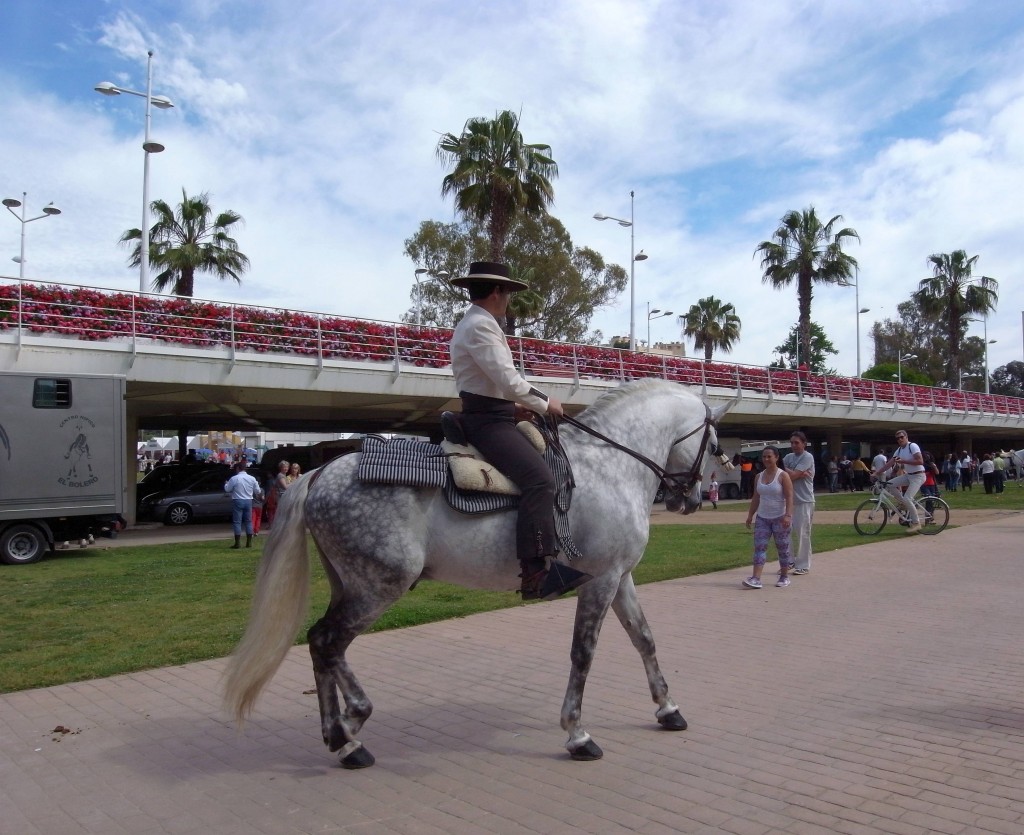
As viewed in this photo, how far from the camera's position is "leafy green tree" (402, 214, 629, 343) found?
4334 centimetres

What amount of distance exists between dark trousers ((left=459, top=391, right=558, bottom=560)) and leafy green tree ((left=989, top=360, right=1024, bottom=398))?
Result: 118m

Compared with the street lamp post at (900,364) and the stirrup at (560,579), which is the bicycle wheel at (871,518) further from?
the street lamp post at (900,364)

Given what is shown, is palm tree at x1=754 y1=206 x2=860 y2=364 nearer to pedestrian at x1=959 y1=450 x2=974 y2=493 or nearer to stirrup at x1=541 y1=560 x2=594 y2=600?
pedestrian at x1=959 y1=450 x2=974 y2=493

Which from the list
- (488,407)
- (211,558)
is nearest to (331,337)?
(211,558)

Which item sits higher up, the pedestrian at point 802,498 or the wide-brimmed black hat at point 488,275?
the wide-brimmed black hat at point 488,275

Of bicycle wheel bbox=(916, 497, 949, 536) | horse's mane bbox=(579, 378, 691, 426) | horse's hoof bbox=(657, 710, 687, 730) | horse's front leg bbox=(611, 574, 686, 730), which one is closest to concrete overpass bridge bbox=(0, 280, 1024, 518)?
horse's mane bbox=(579, 378, 691, 426)

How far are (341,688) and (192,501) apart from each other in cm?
1977

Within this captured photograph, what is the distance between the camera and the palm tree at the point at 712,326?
61625mm

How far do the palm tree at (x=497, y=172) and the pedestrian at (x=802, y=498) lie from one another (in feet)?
62.8

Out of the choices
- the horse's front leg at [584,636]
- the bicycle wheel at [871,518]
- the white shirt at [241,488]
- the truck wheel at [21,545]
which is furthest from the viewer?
the bicycle wheel at [871,518]

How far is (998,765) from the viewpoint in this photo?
4.34 meters

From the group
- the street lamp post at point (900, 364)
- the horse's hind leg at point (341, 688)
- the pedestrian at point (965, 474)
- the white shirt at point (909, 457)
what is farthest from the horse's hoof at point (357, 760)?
the street lamp post at point (900, 364)

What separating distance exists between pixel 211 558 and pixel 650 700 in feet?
35.2

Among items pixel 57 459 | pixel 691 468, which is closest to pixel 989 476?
pixel 691 468
